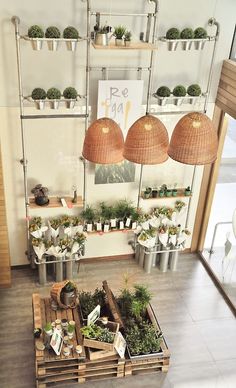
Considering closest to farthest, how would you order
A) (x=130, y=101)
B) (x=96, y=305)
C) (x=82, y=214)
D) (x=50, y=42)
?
(x=50, y=42) < (x=96, y=305) < (x=130, y=101) < (x=82, y=214)

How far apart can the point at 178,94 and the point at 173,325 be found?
9.23 ft

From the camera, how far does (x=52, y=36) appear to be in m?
4.81

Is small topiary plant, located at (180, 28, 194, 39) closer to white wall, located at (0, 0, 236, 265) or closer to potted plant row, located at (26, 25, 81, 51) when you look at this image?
white wall, located at (0, 0, 236, 265)

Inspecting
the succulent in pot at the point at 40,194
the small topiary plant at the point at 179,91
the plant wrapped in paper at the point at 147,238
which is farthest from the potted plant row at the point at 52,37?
the plant wrapped in paper at the point at 147,238

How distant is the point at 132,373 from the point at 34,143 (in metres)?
2.88

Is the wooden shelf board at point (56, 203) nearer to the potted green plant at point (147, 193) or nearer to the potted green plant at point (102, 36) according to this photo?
the potted green plant at point (147, 193)

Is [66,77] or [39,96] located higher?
[66,77]

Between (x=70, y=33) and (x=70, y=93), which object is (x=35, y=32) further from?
(x=70, y=93)

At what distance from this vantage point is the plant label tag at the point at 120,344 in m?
4.72

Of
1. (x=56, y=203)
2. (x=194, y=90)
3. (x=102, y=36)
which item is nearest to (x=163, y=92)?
(x=194, y=90)

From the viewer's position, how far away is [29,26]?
195 inches

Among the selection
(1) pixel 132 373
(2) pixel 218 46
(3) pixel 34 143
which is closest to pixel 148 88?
(2) pixel 218 46

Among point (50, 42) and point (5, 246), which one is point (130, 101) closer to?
point (50, 42)

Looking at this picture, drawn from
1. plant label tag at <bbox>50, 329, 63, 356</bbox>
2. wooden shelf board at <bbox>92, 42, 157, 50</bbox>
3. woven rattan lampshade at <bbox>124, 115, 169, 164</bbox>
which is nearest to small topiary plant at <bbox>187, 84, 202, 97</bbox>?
wooden shelf board at <bbox>92, 42, 157, 50</bbox>
